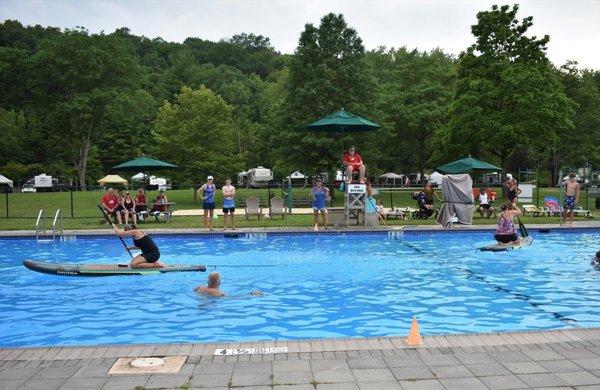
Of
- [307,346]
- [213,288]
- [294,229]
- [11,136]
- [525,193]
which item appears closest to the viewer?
[307,346]

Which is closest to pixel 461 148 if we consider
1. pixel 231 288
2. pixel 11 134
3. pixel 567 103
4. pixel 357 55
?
pixel 567 103

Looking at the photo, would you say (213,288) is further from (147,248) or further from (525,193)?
(525,193)

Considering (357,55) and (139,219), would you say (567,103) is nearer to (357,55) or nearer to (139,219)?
(357,55)

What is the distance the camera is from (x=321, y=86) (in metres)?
31.5

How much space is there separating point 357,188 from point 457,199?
3809 mm

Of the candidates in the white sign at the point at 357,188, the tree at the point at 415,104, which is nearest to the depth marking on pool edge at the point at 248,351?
the white sign at the point at 357,188

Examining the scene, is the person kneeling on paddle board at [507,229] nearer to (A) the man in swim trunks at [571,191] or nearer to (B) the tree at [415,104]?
(A) the man in swim trunks at [571,191]

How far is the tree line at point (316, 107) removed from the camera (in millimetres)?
31562

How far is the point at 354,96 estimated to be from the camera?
107ft

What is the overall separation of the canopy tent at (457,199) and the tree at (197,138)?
17708 mm

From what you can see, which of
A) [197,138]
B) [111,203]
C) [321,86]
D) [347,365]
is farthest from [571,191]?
[197,138]

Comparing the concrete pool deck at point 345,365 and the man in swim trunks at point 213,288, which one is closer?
the concrete pool deck at point 345,365

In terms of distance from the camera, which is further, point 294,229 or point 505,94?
point 505,94

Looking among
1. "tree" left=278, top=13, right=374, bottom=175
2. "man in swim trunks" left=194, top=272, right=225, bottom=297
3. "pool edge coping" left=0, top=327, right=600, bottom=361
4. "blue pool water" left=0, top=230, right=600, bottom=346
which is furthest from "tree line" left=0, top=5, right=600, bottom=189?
"pool edge coping" left=0, top=327, right=600, bottom=361
